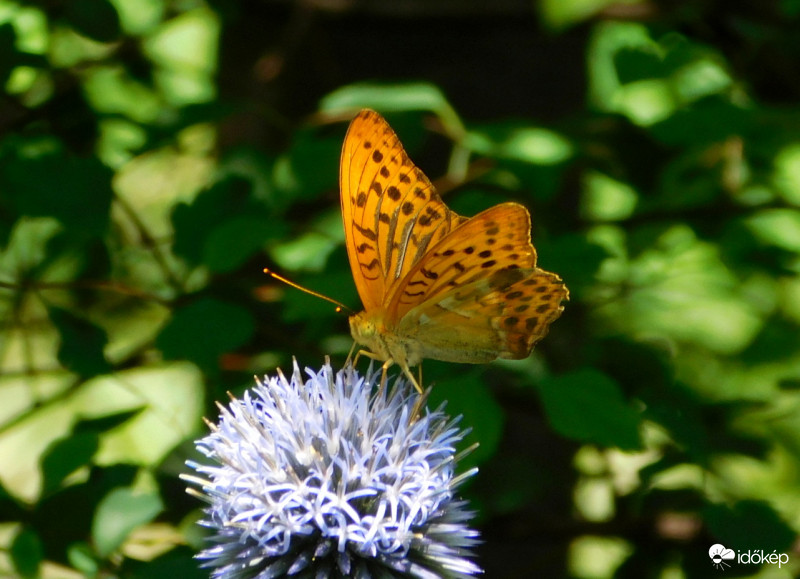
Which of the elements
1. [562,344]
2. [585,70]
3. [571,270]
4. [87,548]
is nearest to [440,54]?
[585,70]

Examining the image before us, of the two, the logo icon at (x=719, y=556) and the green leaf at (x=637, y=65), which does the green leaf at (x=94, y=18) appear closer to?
the green leaf at (x=637, y=65)

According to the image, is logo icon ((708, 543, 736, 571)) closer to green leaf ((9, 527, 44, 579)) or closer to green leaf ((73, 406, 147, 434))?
green leaf ((73, 406, 147, 434))

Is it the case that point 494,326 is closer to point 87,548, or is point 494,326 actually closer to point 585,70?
point 87,548

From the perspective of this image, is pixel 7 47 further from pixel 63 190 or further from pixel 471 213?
pixel 471 213

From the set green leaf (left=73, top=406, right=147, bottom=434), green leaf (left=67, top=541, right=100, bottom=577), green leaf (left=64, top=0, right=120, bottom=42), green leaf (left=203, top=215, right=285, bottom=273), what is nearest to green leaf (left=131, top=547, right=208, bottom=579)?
green leaf (left=67, top=541, right=100, bottom=577)

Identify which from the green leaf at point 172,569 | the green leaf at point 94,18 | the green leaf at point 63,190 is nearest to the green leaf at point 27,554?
the green leaf at point 172,569

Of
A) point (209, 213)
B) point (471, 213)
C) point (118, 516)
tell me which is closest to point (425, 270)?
point (471, 213)
